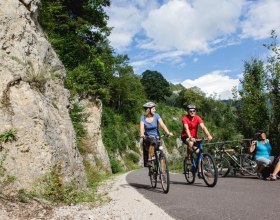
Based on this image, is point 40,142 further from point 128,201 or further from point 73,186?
point 128,201

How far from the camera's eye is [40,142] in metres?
7.82

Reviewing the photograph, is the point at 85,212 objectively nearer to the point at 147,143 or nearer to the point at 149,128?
the point at 147,143

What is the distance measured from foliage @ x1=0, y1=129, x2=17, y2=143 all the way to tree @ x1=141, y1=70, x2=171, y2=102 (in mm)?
97496

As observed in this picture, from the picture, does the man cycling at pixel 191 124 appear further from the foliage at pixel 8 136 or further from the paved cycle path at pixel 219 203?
the foliage at pixel 8 136

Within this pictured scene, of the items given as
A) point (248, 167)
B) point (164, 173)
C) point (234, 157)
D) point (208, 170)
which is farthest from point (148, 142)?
point (248, 167)

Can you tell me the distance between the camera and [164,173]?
830cm

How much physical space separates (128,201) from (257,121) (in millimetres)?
15630

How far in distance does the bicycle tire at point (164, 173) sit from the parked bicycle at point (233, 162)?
181 inches

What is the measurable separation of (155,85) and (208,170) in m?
97.6

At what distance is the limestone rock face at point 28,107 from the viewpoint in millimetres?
7539

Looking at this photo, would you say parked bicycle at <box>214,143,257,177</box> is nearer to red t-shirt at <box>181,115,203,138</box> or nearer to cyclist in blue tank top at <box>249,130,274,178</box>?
cyclist in blue tank top at <box>249,130,274,178</box>

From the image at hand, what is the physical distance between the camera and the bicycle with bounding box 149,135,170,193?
821 cm

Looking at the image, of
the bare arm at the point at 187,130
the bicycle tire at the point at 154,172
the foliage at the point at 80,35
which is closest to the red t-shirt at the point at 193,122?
the bare arm at the point at 187,130

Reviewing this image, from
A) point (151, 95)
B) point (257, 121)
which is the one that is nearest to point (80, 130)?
point (257, 121)
